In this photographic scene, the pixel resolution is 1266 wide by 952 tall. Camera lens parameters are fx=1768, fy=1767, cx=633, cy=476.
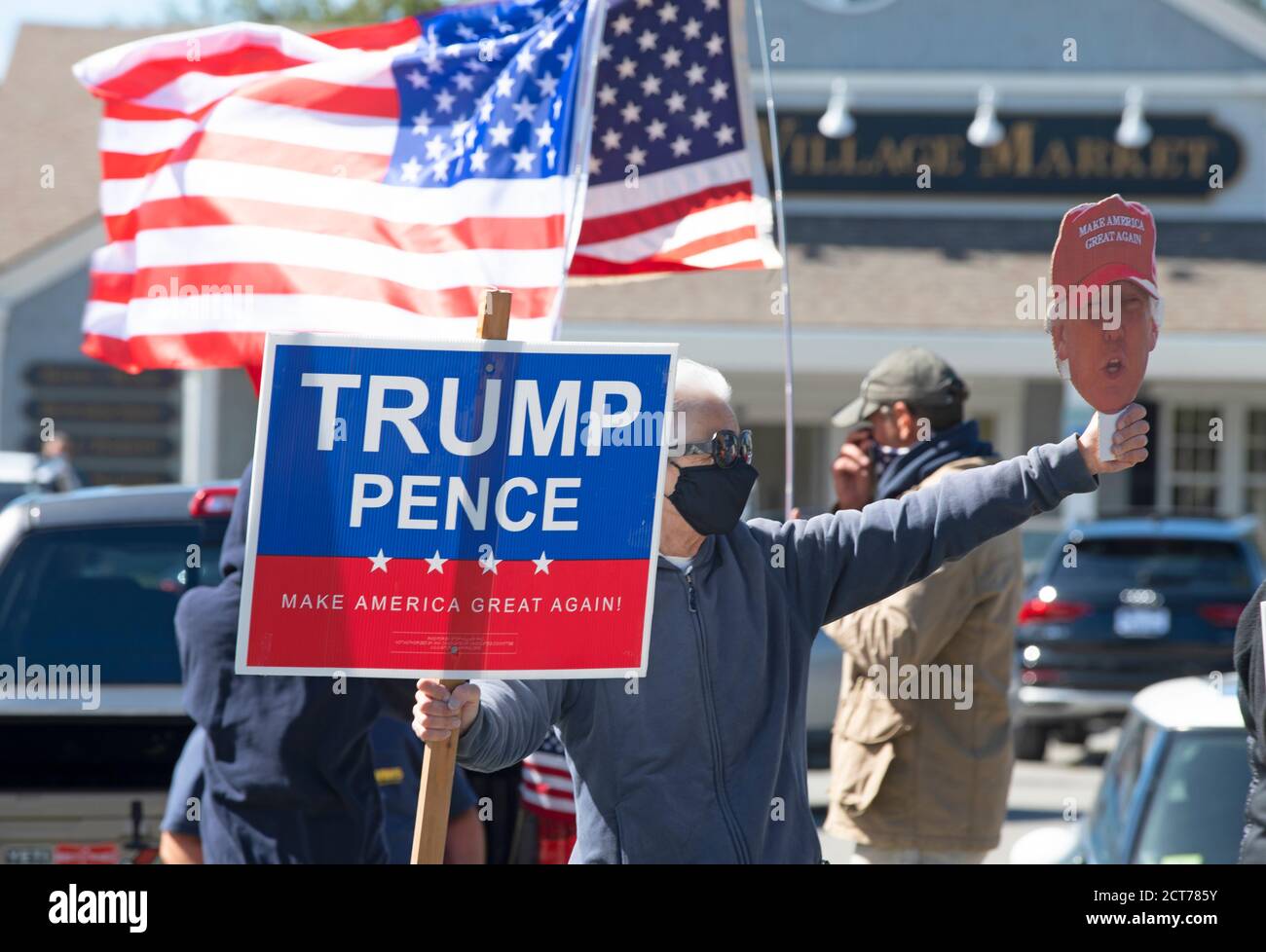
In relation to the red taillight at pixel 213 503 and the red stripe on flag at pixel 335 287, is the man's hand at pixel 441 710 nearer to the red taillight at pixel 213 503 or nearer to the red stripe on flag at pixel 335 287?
the red stripe on flag at pixel 335 287

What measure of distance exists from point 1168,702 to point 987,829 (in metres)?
1.27

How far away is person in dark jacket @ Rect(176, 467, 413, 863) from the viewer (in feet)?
Answer: 13.5

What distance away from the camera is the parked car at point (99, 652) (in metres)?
5.01

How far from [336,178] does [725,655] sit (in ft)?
9.61

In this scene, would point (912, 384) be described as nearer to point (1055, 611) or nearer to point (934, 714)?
point (934, 714)

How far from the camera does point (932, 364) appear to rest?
4.77 m

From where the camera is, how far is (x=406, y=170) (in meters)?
5.50

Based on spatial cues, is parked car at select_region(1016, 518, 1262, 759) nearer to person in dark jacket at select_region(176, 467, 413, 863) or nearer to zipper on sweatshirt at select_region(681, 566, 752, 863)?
person in dark jacket at select_region(176, 467, 413, 863)

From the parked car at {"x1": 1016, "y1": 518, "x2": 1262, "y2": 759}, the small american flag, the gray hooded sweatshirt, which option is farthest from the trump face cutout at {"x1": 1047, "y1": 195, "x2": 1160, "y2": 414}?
the parked car at {"x1": 1016, "y1": 518, "x2": 1262, "y2": 759}

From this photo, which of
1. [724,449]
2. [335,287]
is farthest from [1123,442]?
[335,287]

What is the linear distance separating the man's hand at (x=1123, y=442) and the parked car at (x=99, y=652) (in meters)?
3.11

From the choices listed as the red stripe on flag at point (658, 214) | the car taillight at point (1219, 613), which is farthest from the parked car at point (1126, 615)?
the red stripe on flag at point (658, 214)

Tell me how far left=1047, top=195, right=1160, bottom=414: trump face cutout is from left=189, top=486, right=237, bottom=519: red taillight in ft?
10.5

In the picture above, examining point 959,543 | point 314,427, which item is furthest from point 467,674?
point 959,543
